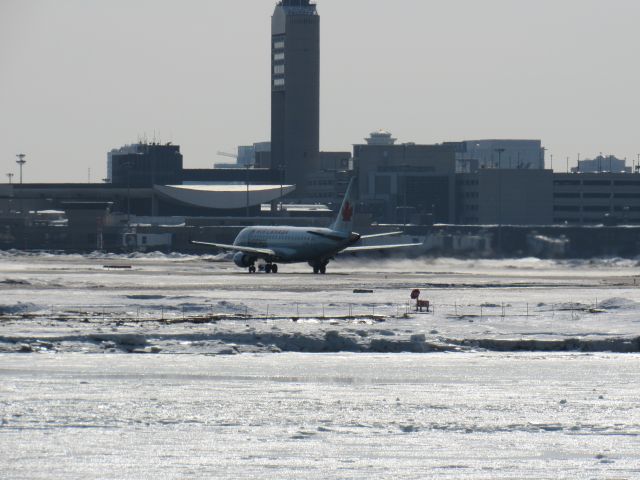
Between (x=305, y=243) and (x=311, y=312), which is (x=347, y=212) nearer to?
(x=305, y=243)

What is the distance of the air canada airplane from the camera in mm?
124562

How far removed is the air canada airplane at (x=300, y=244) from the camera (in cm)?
12456

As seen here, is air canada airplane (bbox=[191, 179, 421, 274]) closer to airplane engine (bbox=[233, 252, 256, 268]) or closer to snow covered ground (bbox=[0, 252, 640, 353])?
airplane engine (bbox=[233, 252, 256, 268])

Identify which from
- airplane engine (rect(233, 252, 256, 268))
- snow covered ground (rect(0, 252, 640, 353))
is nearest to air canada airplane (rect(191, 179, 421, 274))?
airplane engine (rect(233, 252, 256, 268))

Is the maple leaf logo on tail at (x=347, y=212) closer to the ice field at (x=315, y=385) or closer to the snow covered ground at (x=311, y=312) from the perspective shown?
the snow covered ground at (x=311, y=312)

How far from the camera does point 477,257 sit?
147 m

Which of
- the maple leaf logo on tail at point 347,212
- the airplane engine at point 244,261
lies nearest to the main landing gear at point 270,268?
the airplane engine at point 244,261

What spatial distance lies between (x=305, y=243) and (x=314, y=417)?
3299 inches

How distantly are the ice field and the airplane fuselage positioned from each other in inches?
1294

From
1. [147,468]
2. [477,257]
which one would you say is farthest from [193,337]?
[477,257]

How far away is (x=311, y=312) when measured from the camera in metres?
75.1

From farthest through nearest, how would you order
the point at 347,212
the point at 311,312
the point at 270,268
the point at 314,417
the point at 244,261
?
the point at 244,261 < the point at 270,268 < the point at 347,212 < the point at 311,312 < the point at 314,417

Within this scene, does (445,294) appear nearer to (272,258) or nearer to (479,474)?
(272,258)

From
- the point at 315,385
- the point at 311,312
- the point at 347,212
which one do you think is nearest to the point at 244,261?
the point at 347,212
